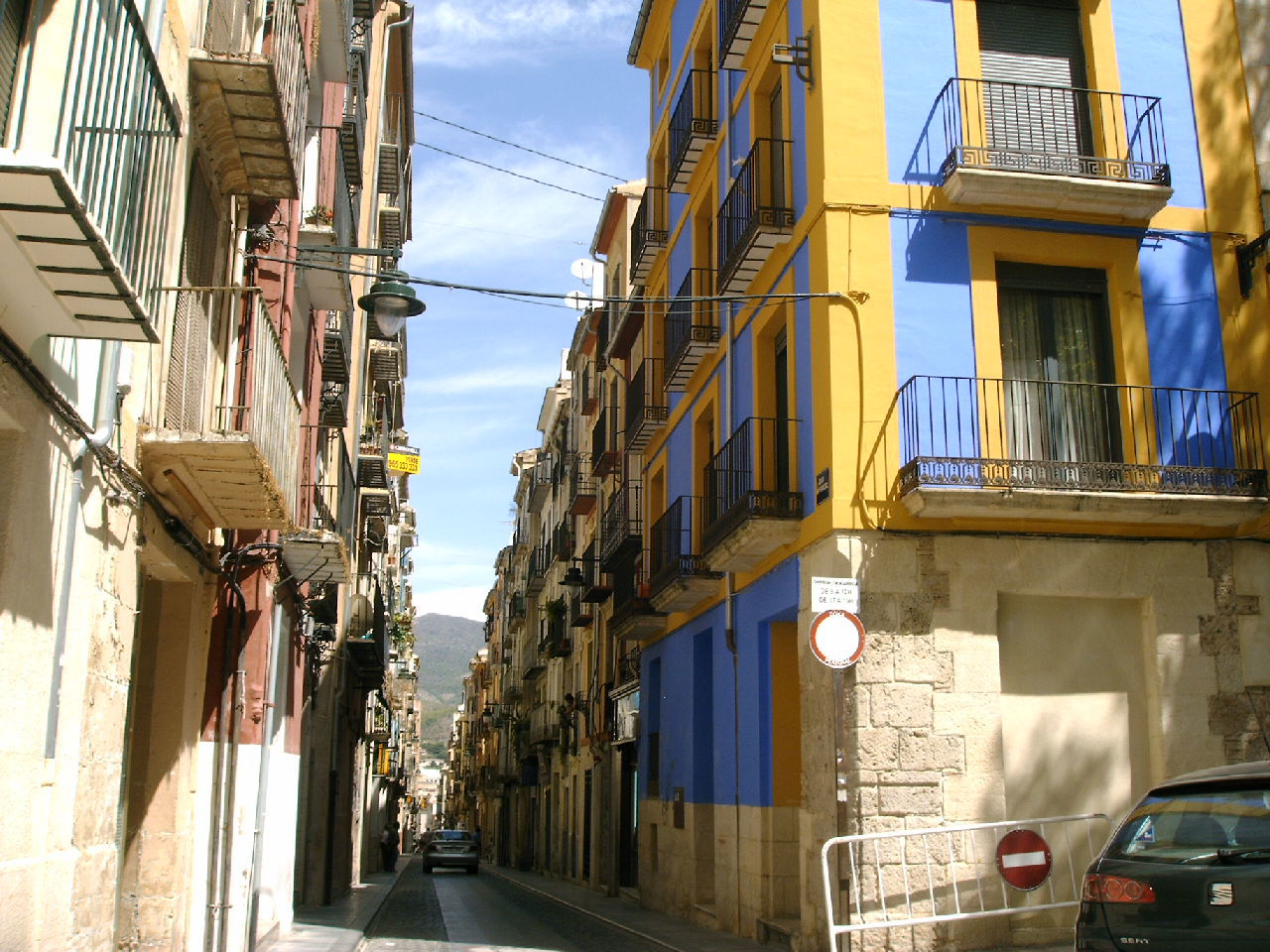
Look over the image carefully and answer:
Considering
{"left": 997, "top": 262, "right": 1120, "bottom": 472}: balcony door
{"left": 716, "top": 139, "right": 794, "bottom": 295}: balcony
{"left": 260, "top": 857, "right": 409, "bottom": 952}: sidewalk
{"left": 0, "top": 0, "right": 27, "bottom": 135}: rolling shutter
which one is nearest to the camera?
{"left": 0, "top": 0, "right": 27, "bottom": 135}: rolling shutter

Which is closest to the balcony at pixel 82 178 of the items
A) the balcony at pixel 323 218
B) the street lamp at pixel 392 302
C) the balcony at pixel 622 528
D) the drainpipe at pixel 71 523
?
the drainpipe at pixel 71 523

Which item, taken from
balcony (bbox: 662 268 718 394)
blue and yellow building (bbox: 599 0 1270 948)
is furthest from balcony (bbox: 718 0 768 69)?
balcony (bbox: 662 268 718 394)

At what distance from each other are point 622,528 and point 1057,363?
35.9ft

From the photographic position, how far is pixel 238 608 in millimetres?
11516

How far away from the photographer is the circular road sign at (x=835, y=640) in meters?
9.29

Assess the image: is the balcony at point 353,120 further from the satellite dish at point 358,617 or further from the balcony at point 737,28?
the satellite dish at point 358,617

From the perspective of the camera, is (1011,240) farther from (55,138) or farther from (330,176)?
(55,138)

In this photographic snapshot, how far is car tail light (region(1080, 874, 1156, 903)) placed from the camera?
6.18 metres

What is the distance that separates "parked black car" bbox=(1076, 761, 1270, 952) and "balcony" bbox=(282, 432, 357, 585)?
7902 mm

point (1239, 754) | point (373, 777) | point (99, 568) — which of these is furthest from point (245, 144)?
point (373, 777)

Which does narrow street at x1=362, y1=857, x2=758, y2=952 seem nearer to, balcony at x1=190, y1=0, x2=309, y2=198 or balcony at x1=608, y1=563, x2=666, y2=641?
balcony at x1=608, y1=563, x2=666, y2=641

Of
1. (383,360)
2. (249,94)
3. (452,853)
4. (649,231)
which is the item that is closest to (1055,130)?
(249,94)

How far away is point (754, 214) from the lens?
13.6m

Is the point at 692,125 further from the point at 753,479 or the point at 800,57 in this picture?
the point at 753,479
